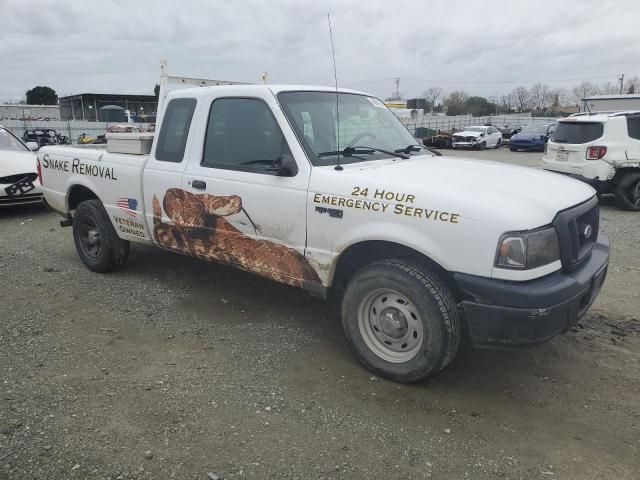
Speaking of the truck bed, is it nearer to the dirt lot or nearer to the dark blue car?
the dirt lot

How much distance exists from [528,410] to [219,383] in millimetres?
2003

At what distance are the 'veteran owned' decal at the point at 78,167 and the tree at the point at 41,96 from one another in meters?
81.7

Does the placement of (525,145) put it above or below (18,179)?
above

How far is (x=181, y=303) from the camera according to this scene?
4910 millimetres

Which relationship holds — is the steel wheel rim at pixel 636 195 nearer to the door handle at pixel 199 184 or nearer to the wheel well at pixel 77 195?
the door handle at pixel 199 184

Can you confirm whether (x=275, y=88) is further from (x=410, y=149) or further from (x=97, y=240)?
(x=97, y=240)

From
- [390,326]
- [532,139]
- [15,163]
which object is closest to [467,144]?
[532,139]

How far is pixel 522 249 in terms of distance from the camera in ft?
9.41

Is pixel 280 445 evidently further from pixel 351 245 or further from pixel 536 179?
pixel 536 179

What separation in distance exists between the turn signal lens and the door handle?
825cm

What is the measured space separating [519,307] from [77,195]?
4.98m

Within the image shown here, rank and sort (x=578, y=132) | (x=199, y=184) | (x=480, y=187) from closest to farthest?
1. (x=480, y=187)
2. (x=199, y=184)
3. (x=578, y=132)

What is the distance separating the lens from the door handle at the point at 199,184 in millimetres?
4204

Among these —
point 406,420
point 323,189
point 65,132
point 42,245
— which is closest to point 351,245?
point 323,189
